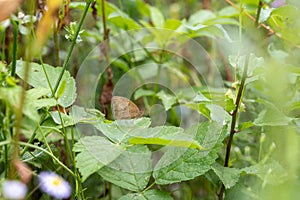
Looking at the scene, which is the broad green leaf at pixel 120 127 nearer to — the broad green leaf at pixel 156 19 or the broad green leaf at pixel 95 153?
the broad green leaf at pixel 95 153

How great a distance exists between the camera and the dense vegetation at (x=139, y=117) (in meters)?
0.67

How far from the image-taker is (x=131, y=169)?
0.84 metres

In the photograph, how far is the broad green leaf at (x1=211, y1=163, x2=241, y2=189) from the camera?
87cm

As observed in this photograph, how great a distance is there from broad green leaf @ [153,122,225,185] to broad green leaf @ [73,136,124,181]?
0.09m

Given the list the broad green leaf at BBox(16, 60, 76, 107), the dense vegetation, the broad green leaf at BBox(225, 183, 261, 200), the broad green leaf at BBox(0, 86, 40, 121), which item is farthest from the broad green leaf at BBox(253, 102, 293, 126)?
the broad green leaf at BBox(0, 86, 40, 121)

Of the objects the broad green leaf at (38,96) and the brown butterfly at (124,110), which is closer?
the broad green leaf at (38,96)

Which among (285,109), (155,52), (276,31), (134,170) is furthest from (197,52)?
(134,170)

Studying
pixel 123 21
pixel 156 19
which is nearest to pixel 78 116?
pixel 123 21

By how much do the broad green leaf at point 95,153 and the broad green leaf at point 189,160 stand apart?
0.09 m

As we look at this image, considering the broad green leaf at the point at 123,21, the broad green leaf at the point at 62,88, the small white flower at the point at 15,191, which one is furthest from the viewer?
the broad green leaf at the point at 123,21

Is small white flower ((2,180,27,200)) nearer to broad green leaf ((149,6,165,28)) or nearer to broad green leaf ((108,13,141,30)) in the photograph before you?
broad green leaf ((108,13,141,30))

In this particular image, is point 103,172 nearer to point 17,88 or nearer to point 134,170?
point 134,170

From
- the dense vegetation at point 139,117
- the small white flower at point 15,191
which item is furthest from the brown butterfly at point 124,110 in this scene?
the small white flower at point 15,191

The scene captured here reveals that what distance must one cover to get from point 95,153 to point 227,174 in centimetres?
26
